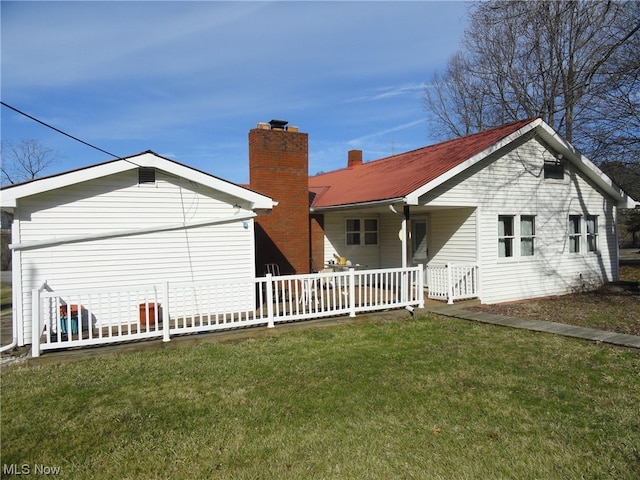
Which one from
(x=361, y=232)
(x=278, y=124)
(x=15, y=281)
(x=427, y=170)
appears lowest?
(x=15, y=281)

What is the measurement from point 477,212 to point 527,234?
92.4 inches

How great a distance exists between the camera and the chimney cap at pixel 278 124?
41.5ft

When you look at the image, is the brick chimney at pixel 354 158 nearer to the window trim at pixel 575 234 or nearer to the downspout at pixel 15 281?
the window trim at pixel 575 234

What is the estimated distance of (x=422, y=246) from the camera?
43.2ft

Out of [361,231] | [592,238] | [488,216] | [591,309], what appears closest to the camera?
[591,309]

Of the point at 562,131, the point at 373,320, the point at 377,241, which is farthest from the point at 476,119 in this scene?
the point at 373,320

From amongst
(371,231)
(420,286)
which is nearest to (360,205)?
(420,286)

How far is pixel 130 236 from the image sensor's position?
880cm

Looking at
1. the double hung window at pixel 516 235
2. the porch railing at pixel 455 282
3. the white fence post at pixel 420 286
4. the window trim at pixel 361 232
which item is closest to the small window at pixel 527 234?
the double hung window at pixel 516 235

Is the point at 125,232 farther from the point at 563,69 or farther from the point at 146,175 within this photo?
the point at 563,69

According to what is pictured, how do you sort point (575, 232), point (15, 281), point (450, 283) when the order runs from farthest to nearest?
point (575, 232) → point (450, 283) → point (15, 281)

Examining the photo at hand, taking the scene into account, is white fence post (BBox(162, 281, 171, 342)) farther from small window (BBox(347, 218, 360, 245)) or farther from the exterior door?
the exterior door

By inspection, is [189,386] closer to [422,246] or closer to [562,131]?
[422,246]

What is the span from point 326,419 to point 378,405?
A: 69cm
